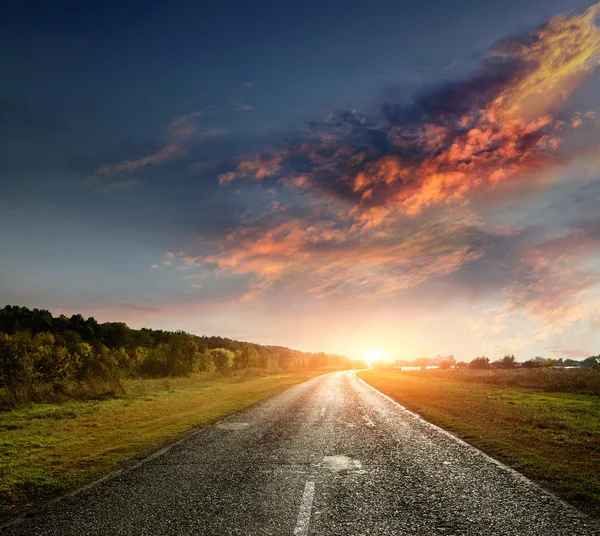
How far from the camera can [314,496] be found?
23.6 ft

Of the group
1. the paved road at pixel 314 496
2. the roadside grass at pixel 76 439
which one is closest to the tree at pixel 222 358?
the roadside grass at pixel 76 439

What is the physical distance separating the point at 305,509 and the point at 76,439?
35.0 feet

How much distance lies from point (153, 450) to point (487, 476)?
923cm

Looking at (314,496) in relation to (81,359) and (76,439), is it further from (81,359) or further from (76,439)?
(81,359)

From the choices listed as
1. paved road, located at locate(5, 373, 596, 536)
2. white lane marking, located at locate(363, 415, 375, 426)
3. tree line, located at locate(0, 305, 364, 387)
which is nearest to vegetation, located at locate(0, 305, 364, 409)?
tree line, located at locate(0, 305, 364, 387)

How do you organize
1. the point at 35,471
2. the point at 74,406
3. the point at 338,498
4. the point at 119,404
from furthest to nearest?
the point at 119,404 → the point at 74,406 → the point at 35,471 → the point at 338,498

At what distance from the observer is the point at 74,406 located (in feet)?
71.3

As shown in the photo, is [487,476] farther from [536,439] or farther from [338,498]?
[536,439]

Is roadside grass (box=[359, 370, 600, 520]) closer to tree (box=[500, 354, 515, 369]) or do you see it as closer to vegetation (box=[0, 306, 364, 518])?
vegetation (box=[0, 306, 364, 518])

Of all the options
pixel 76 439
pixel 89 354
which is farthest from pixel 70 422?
pixel 89 354

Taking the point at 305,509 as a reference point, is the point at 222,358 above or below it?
below

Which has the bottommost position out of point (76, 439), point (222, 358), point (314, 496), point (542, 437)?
point (222, 358)

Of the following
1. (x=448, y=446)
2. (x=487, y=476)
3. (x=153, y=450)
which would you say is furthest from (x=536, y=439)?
(x=153, y=450)

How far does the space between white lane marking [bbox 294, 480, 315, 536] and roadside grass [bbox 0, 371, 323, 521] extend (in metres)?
5.13
